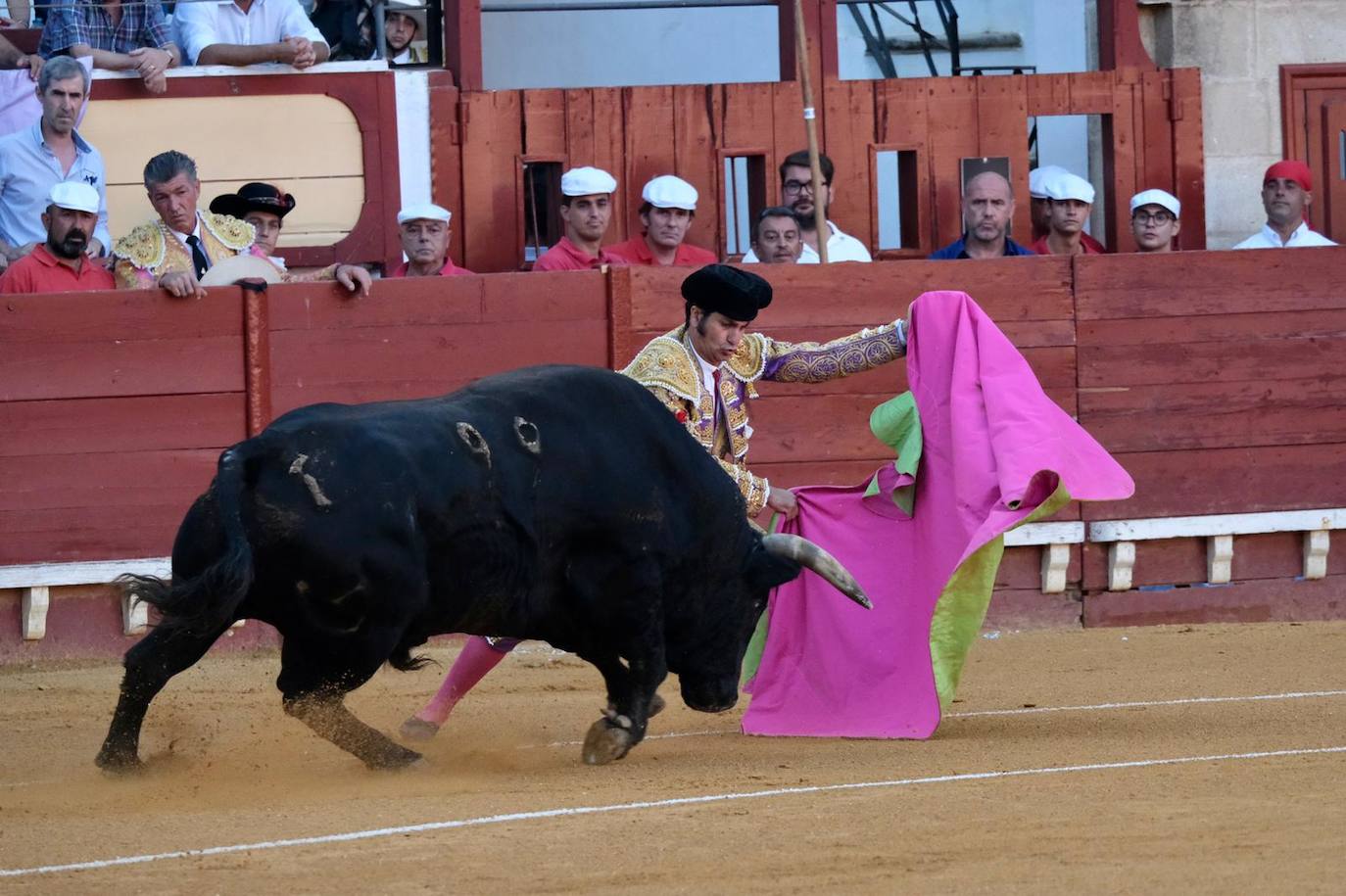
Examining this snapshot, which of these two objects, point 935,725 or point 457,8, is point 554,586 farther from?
point 457,8

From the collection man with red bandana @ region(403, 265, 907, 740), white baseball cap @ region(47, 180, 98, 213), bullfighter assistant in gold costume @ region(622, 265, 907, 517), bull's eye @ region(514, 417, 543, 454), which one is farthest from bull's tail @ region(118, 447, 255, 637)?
white baseball cap @ region(47, 180, 98, 213)

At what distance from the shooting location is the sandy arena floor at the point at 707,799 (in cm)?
317

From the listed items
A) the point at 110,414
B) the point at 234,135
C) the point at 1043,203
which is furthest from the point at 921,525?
the point at 234,135

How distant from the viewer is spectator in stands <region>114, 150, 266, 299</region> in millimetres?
6449

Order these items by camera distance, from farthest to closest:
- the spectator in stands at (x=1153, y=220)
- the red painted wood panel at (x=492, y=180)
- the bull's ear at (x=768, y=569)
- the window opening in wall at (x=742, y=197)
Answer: the window opening in wall at (x=742, y=197) → the red painted wood panel at (x=492, y=180) → the spectator in stands at (x=1153, y=220) → the bull's ear at (x=768, y=569)

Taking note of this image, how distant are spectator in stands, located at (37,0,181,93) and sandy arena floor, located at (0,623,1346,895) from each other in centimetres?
274

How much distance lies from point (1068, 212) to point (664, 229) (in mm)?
1588

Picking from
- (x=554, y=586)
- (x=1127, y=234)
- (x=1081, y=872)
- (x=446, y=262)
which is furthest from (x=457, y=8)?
(x=1081, y=872)

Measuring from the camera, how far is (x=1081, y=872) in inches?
122

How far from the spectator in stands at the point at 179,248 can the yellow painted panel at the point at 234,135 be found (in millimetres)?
1196

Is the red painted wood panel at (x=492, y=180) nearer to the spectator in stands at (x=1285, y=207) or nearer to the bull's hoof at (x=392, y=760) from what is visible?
the spectator in stands at (x=1285, y=207)

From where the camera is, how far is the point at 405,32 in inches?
331

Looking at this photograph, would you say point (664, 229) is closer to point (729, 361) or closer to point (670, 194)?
point (670, 194)

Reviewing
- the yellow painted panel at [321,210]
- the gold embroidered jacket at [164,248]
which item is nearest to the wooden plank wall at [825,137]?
the yellow painted panel at [321,210]
